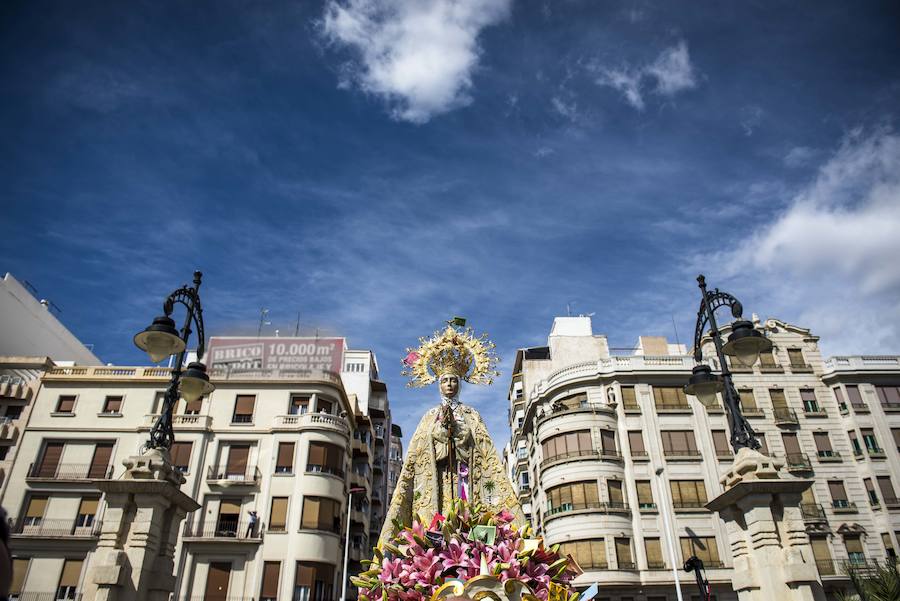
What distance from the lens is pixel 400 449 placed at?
64.2 meters

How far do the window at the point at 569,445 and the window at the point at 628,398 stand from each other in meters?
2.81

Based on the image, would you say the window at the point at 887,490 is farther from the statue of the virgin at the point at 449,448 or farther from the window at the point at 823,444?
the statue of the virgin at the point at 449,448

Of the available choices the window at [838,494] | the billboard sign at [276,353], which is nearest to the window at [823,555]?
the window at [838,494]

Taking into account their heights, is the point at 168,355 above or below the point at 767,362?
below

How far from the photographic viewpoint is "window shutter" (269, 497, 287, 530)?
92.2ft

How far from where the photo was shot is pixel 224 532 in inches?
1090

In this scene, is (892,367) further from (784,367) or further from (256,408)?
(256,408)

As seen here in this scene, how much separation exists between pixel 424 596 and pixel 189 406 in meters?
29.4

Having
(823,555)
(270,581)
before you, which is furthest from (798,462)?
(270,581)

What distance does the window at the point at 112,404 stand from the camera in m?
30.5

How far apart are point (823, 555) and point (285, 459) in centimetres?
2647

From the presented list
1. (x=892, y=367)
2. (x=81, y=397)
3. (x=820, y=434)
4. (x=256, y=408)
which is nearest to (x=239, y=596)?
(x=256, y=408)

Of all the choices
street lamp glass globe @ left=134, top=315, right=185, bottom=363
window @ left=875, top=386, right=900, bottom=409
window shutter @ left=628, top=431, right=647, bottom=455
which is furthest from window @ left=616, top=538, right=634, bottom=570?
street lamp glass globe @ left=134, top=315, right=185, bottom=363

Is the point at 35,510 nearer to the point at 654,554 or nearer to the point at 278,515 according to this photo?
the point at 278,515
